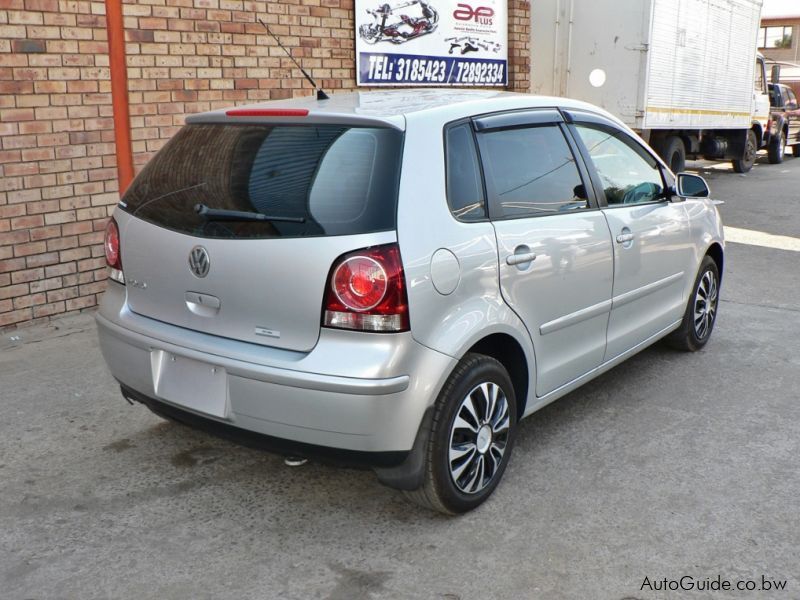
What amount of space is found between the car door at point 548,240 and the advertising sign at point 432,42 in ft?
16.2

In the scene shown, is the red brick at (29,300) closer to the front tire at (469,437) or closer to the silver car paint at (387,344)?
the silver car paint at (387,344)

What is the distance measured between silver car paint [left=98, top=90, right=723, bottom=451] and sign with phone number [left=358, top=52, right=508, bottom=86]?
536cm

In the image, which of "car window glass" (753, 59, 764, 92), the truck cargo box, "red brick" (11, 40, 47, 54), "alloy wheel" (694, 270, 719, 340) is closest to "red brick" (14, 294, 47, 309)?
"red brick" (11, 40, 47, 54)

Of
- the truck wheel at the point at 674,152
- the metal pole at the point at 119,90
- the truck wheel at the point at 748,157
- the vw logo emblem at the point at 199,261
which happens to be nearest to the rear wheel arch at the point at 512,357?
the vw logo emblem at the point at 199,261

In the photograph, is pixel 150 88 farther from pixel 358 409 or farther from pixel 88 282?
pixel 358 409

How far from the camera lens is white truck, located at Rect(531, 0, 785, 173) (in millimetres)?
13102

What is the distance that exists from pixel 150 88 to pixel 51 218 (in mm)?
1313

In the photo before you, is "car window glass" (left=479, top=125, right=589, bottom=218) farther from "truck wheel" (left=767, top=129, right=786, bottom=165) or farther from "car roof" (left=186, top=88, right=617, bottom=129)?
"truck wheel" (left=767, top=129, right=786, bottom=165)

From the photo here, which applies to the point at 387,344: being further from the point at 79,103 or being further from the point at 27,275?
the point at 79,103

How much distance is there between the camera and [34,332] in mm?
6113

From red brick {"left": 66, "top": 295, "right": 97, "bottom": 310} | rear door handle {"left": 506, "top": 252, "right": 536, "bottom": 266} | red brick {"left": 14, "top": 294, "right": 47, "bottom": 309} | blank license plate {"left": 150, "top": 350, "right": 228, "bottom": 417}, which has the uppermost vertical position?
rear door handle {"left": 506, "top": 252, "right": 536, "bottom": 266}

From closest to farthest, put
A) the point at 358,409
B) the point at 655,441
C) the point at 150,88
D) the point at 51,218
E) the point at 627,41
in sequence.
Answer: the point at 358,409
the point at 655,441
the point at 51,218
the point at 150,88
the point at 627,41

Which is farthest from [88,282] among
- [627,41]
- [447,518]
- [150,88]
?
[627,41]

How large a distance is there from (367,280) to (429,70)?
22.5 feet
